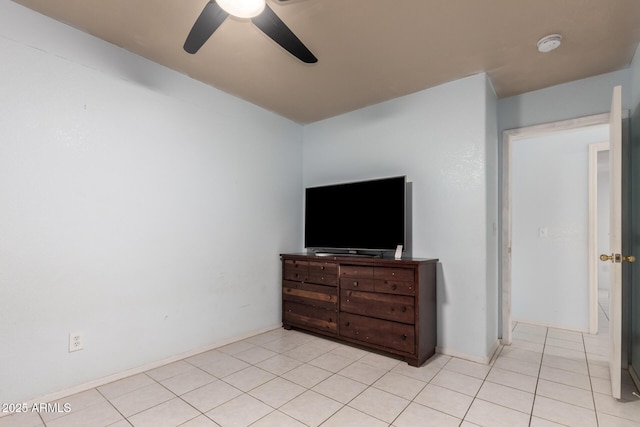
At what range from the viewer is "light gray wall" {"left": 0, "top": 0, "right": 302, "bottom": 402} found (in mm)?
1901

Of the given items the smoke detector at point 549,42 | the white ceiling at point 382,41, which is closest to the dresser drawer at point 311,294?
the white ceiling at point 382,41

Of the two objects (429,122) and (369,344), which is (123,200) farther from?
(429,122)

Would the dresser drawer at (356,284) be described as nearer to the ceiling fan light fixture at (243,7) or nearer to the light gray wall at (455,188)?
the light gray wall at (455,188)

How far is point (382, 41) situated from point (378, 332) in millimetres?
2346

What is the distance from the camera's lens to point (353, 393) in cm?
208

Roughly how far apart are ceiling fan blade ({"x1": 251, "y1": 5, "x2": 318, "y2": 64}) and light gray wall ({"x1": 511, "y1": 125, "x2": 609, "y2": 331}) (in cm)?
304

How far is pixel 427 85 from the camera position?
2900 millimetres

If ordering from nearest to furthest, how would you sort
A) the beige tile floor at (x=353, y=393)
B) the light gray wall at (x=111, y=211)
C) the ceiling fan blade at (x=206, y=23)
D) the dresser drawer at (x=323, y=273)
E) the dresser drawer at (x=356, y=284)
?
the ceiling fan blade at (x=206, y=23)
the beige tile floor at (x=353, y=393)
the light gray wall at (x=111, y=211)
the dresser drawer at (x=356, y=284)
the dresser drawer at (x=323, y=273)

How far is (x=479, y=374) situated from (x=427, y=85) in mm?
2513

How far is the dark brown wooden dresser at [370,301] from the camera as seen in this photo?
2533mm

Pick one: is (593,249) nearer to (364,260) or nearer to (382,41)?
(364,260)

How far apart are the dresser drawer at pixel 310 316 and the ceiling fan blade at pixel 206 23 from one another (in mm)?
2464

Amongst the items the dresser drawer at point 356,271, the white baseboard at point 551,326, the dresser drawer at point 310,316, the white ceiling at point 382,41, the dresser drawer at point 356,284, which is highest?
the white ceiling at point 382,41

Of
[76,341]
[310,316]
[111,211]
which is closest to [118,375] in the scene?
[76,341]
